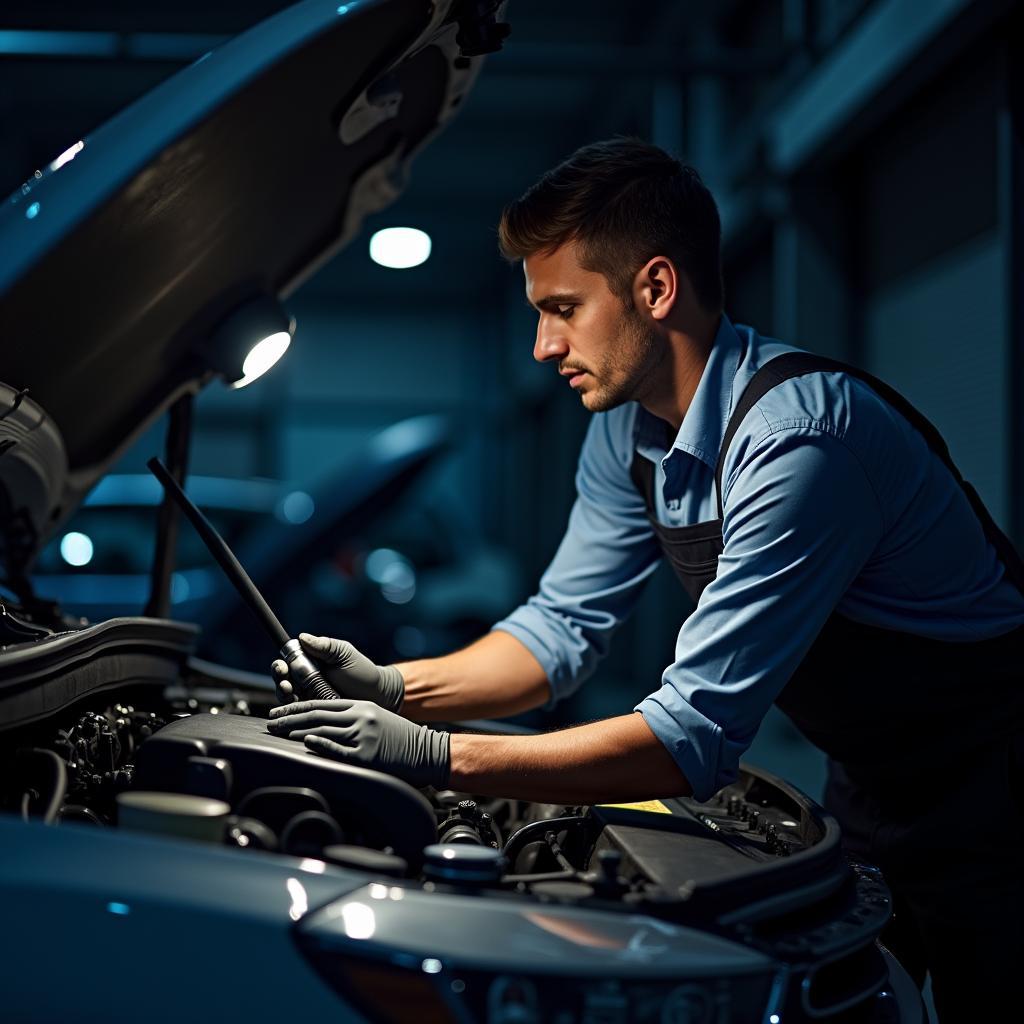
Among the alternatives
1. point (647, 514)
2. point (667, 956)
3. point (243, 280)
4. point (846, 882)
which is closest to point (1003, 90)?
point (647, 514)

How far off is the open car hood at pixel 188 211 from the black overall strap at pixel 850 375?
0.61 m

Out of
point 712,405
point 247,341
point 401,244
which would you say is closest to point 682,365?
point 712,405

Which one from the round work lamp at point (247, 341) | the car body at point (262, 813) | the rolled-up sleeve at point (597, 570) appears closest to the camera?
the car body at point (262, 813)

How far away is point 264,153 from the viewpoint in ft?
5.04

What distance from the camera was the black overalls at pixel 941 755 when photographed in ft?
4.84

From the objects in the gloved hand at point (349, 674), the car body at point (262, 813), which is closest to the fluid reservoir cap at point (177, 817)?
the car body at point (262, 813)

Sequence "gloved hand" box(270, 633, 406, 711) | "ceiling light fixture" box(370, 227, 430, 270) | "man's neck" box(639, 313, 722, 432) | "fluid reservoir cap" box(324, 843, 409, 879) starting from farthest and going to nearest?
1. "ceiling light fixture" box(370, 227, 430, 270)
2. "man's neck" box(639, 313, 722, 432)
3. "gloved hand" box(270, 633, 406, 711)
4. "fluid reservoir cap" box(324, 843, 409, 879)

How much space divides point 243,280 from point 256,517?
4.21 metres

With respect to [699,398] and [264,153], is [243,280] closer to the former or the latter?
[264,153]

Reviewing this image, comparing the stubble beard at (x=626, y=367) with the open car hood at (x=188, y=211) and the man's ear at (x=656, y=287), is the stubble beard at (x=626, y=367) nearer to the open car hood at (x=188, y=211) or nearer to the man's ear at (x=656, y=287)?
the man's ear at (x=656, y=287)

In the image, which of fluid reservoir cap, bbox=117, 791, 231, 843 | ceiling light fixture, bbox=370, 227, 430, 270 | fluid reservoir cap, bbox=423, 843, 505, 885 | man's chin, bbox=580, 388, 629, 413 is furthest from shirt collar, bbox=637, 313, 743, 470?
ceiling light fixture, bbox=370, 227, 430, 270

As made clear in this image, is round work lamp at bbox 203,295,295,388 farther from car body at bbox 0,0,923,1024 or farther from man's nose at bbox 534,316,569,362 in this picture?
A: man's nose at bbox 534,316,569,362

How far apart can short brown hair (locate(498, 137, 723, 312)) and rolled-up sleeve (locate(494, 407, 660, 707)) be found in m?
0.37

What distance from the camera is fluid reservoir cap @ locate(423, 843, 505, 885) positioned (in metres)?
0.99
